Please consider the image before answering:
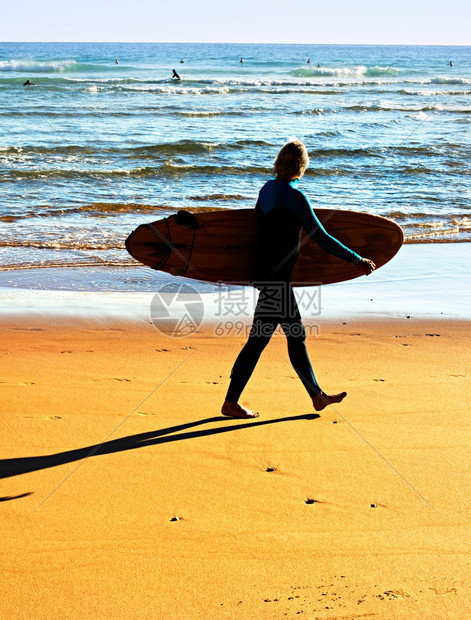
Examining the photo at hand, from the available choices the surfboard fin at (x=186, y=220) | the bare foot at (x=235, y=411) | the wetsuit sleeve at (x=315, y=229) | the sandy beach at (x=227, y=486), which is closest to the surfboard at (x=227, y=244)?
the surfboard fin at (x=186, y=220)

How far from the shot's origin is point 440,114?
85.7 feet

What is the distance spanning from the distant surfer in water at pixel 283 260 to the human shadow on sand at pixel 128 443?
0.32 feet

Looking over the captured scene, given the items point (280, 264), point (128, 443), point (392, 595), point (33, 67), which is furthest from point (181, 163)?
point (33, 67)

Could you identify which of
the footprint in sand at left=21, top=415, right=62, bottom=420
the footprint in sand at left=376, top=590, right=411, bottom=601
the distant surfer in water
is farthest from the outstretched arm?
the footprint in sand at left=376, top=590, right=411, bottom=601

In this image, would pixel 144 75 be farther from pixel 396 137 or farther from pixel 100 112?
pixel 396 137

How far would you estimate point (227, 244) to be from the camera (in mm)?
4555

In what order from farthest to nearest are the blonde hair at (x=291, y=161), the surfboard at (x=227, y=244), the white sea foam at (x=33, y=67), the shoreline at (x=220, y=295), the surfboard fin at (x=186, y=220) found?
the white sea foam at (x=33, y=67), the shoreline at (x=220, y=295), the surfboard at (x=227, y=244), the surfboard fin at (x=186, y=220), the blonde hair at (x=291, y=161)

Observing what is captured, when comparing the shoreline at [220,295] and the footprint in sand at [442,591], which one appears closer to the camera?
the footprint in sand at [442,591]

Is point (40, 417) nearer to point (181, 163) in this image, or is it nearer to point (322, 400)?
point (322, 400)

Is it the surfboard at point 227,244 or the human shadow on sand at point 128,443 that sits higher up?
the surfboard at point 227,244

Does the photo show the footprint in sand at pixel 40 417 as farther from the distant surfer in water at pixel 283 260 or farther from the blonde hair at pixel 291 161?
the blonde hair at pixel 291 161

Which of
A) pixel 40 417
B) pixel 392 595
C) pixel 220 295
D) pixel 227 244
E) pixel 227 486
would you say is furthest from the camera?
pixel 220 295

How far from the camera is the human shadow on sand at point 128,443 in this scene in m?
3.32

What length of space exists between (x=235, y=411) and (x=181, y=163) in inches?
449
